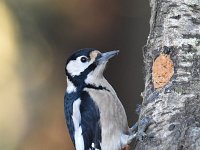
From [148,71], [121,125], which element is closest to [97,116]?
[121,125]

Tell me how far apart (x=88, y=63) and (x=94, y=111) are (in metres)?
0.41

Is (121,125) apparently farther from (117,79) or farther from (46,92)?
(46,92)

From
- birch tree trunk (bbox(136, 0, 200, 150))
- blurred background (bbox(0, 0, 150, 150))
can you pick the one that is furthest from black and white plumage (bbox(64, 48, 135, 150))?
blurred background (bbox(0, 0, 150, 150))

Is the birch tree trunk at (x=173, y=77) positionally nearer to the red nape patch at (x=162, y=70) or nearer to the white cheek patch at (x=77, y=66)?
the red nape patch at (x=162, y=70)

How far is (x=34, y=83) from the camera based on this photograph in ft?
23.4

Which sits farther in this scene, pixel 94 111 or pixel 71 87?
pixel 71 87

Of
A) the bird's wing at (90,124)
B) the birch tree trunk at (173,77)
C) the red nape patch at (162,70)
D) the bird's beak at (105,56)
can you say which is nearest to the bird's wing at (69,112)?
the bird's wing at (90,124)

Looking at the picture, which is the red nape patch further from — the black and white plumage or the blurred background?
the blurred background

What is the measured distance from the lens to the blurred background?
20.5 ft

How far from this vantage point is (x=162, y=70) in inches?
155

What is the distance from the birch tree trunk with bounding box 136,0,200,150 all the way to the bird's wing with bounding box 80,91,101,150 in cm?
50

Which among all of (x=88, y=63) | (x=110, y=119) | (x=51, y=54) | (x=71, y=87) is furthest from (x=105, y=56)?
(x=51, y=54)

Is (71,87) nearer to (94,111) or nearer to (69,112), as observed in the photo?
(69,112)

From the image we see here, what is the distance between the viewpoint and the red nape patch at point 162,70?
12.9 ft
